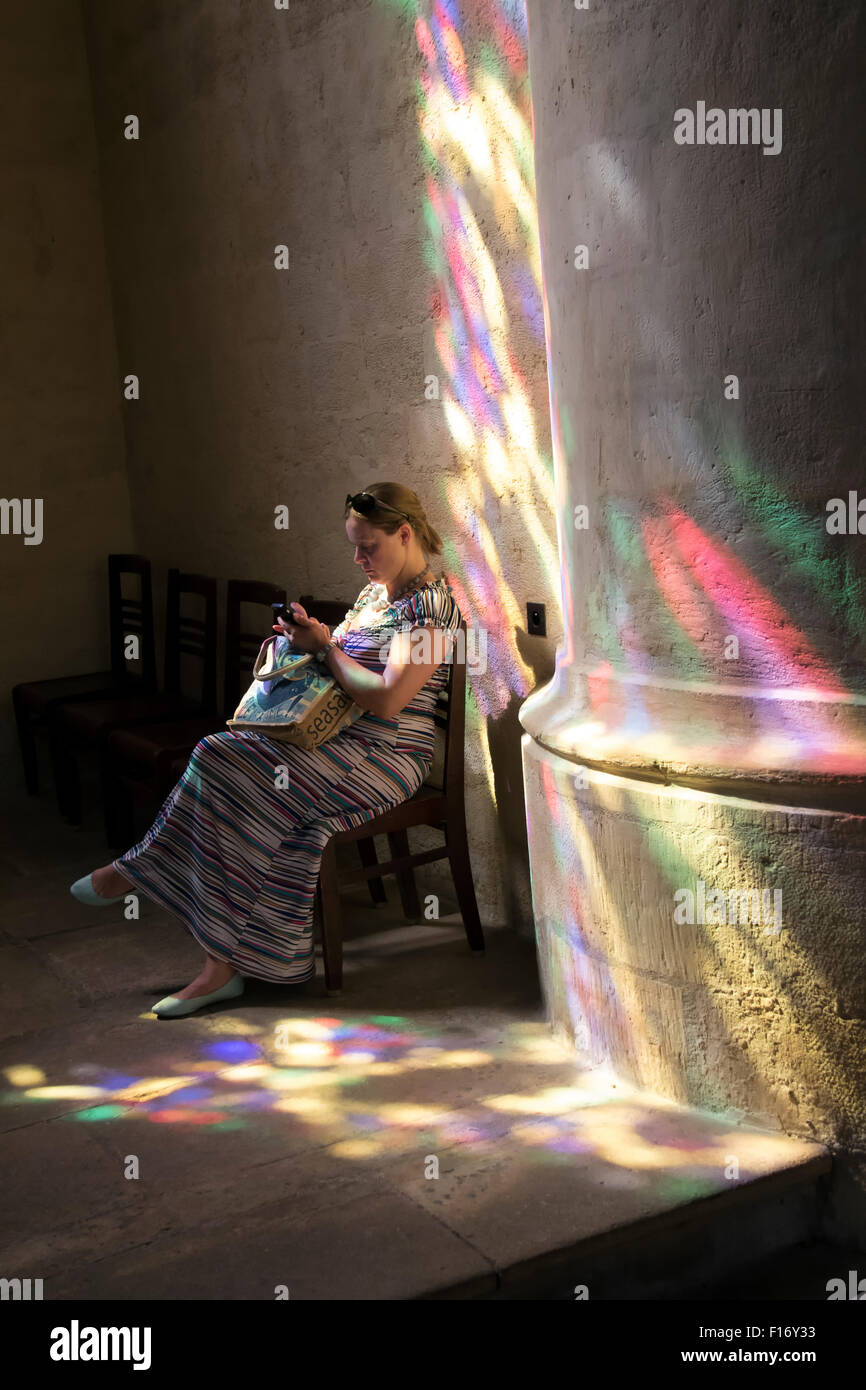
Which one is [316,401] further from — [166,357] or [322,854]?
[322,854]

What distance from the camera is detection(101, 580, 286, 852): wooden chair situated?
4488 mm

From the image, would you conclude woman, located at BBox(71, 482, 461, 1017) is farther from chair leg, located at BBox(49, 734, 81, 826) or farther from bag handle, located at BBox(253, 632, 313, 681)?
chair leg, located at BBox(49, 734, 81, 826)

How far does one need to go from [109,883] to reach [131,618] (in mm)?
2306

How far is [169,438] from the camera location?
5645 millimetres

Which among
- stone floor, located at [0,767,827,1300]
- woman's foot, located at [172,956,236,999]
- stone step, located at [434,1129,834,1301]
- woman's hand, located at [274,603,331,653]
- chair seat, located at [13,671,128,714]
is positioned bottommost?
stone step, located at [434,1129,834,1301]

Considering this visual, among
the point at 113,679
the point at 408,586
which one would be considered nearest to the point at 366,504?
the point at 408,586

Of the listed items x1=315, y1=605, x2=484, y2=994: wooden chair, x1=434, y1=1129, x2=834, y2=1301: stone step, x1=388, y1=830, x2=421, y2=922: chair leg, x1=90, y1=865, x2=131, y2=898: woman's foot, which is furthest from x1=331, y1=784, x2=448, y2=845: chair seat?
x1=434, y1=1129, x2=834, y2=1301: stone step

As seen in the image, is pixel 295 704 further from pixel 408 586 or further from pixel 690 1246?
pixel 690 1246

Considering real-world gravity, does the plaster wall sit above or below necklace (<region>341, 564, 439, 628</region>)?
above

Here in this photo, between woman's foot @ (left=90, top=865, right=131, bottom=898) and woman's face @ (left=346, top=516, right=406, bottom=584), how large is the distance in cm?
103
